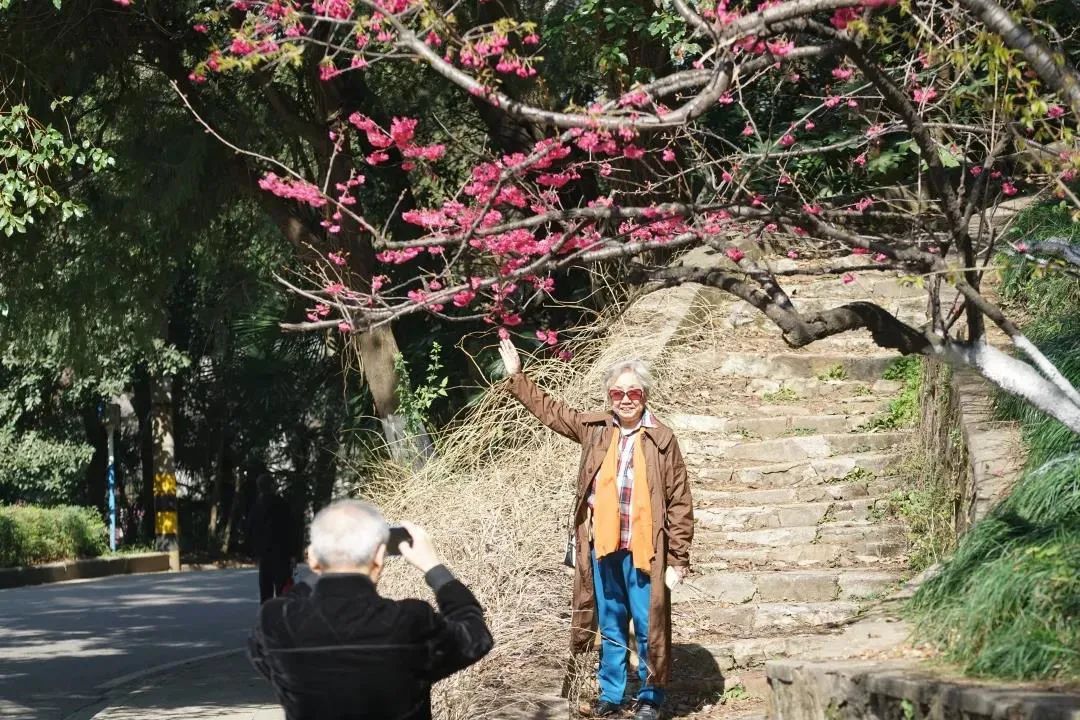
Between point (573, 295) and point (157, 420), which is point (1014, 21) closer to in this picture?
point (573, 295)

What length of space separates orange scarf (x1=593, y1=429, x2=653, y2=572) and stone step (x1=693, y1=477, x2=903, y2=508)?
9.27 ft

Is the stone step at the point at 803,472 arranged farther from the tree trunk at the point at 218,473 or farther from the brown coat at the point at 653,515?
the tree trunk at the point at 218,473

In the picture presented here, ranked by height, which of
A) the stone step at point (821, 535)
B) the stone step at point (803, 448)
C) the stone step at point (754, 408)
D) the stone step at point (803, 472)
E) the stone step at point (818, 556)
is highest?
the stone step at point (754, 408)

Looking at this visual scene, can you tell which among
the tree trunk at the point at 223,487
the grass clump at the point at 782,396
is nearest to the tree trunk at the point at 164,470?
the tree trunk at the point at 223,487

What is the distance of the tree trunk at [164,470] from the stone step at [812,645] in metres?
21.4

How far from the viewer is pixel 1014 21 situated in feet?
18.0

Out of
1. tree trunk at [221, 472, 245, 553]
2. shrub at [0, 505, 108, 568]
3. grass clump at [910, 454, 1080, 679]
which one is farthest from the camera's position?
tree trunk at [221, 472, 245, 553]

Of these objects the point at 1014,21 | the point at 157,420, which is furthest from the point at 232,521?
the point at 1014,21

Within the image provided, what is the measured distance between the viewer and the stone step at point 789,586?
9352 millimetres

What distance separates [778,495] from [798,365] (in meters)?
2.30

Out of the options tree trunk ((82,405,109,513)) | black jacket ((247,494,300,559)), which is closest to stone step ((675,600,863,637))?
black jacket ((247,494,300,559))

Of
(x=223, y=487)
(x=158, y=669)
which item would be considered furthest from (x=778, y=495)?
(x=223, y=487)

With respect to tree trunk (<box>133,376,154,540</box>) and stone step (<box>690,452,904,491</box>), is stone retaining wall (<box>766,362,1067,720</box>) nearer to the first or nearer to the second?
stone step (<box>690,452,904,491</box>)

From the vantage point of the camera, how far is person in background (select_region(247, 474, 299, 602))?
476 inches
